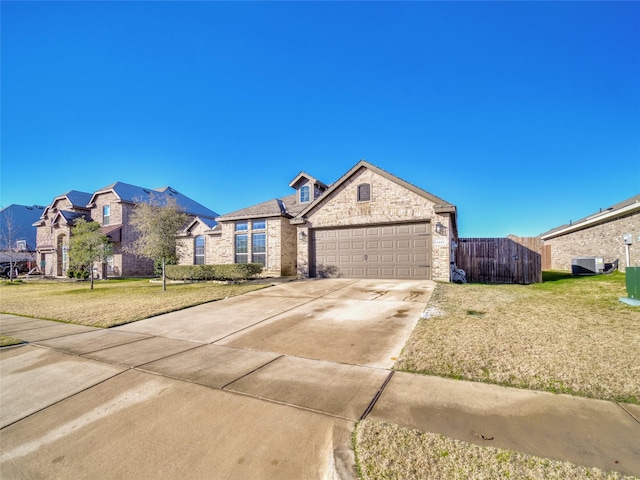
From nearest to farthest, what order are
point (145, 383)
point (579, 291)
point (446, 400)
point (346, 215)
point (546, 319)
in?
1. point (446, 400)
2. point (145, 383)
3. point (546, 319)
4. point (579, 291)
5. point (346, 215)

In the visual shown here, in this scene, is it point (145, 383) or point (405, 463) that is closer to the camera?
point (405, 463)

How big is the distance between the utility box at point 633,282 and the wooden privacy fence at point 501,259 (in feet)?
22.5

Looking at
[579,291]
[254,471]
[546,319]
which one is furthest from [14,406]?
[579,291]

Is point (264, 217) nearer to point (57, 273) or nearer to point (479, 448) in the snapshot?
point (479, 448)

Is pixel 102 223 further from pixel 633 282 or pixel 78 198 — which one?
pixel 633 282

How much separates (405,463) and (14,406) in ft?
15.1

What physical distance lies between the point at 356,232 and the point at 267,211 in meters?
6.03

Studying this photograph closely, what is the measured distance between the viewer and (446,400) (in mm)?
3170

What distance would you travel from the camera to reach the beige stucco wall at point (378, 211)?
12867mm

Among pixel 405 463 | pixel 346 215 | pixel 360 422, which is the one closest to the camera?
pixel 405 463

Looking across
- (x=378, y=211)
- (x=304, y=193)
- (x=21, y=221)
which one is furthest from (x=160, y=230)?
(x=21, y=221)

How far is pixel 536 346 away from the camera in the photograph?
4.57 meters

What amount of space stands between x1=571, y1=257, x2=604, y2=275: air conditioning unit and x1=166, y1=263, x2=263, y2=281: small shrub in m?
17.9

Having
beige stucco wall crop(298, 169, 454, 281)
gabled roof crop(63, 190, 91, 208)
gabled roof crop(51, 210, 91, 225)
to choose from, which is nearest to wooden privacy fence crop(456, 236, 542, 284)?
beige stucco wall crop(298, 169, 454, 281)
